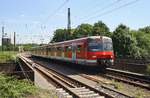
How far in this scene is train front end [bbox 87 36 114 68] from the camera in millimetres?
25016

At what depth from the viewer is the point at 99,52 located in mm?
25422

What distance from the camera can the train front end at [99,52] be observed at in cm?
2502

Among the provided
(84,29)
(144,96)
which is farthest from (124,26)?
(144,96)

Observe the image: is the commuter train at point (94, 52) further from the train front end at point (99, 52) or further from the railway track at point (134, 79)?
the railway track at point (134, 79)

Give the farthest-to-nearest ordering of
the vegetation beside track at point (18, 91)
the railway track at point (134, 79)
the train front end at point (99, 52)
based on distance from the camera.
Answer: the train front end at point (99, 52) < the railway track at point (134, 79) < the vegetation beside track at point (18, 91)

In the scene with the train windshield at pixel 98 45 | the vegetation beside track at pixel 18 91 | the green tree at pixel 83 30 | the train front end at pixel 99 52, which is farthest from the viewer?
the green tree at pixel 83 30

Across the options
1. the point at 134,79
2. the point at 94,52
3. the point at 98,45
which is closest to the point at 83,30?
the point at 98,45

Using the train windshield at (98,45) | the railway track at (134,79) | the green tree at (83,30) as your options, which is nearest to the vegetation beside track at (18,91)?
the railway track at (134,79)

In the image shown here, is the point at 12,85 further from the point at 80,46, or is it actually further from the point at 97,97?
the point at 80,46

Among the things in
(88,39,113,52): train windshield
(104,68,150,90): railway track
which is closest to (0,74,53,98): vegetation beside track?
(104,68,150,90): railway track

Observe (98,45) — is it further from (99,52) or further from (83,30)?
(83,30)

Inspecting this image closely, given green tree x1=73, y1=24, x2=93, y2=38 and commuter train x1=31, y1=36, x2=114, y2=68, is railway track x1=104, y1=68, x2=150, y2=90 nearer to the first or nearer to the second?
commuter train x1=31, y1=36, x2=114, y2=68

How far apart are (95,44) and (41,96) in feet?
45.4

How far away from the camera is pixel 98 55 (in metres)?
25.2
